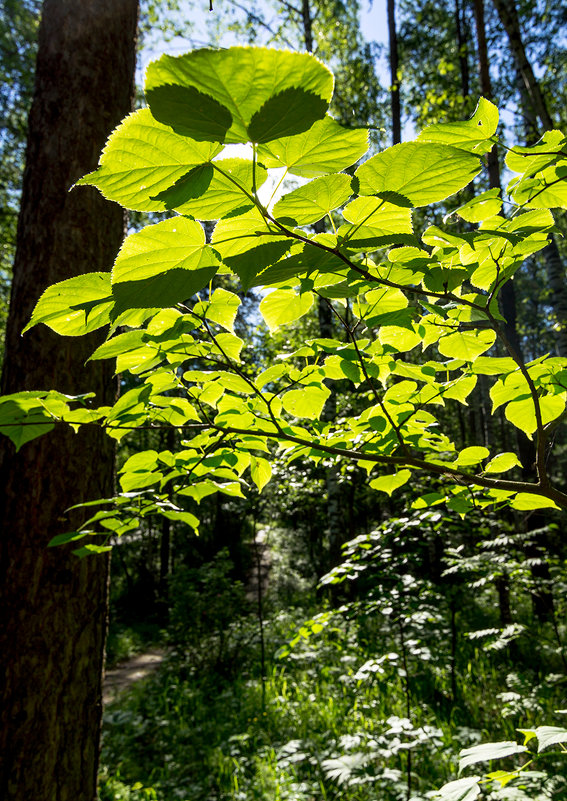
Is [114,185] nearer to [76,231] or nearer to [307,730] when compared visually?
[76,231]

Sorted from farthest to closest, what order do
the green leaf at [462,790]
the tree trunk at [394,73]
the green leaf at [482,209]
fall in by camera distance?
the tree trunk at [394,73]
the green leaf at [462,790]
the green leaf at [482,209]

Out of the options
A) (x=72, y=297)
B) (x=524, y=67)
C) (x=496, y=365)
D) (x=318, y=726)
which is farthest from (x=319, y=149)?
(x=318, y=726)

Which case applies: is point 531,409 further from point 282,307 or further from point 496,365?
point 282,307

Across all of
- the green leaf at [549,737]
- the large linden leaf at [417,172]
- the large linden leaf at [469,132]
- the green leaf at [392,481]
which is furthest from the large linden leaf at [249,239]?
the green leaf at [549,737]

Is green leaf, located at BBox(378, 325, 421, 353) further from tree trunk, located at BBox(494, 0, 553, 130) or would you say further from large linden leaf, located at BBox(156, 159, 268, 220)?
tree trunk, located at BBox(494, 0, 553, 130)

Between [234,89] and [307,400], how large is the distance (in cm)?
75

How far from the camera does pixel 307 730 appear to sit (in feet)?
13.5

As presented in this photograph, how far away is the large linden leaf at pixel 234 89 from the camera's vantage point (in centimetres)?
37

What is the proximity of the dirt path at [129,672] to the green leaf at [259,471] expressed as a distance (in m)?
6.51

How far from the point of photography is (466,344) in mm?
990

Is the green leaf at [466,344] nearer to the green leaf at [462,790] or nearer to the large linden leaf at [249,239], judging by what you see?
the large linden leaf at [249,239]

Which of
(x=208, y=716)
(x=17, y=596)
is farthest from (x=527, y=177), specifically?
(x=208, y=716)

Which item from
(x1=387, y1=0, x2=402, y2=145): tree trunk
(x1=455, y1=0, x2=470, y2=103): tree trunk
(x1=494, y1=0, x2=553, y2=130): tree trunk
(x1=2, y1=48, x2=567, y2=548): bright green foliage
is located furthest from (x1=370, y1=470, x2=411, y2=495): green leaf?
(x1=455, y1=0, x2=470, y2=103): tree trunk

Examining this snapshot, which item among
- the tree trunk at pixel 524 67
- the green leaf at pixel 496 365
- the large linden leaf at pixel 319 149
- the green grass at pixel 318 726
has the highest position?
the tree trunk at pixel 524 67
